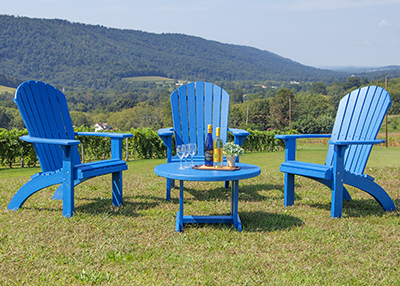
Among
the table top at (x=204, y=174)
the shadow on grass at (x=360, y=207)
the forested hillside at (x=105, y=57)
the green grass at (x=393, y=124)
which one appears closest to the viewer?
the table top at (x=204, y=174)

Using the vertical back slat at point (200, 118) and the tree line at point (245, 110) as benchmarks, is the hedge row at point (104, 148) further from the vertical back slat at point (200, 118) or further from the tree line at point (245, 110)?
the tree line at point (245, 110)

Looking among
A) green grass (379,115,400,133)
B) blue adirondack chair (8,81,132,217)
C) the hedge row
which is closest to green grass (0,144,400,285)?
blue adirondack chair (8,81,132,217)

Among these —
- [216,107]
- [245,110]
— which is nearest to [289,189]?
[216,107]

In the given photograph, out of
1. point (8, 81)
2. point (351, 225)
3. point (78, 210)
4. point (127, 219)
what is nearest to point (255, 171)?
point (351, 225)

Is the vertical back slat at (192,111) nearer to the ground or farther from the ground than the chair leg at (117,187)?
farther from the ground

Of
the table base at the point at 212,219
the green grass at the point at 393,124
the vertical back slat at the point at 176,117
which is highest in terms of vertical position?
the vertical back slat at the point at 176,117

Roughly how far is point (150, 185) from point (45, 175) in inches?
61.4

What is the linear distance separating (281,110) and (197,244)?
4576 cm

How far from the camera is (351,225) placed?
9.33 ft

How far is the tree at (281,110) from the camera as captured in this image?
46.3 m

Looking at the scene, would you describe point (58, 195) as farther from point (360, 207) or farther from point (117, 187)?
point (360, 207)

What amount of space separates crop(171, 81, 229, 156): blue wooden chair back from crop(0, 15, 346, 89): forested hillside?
7484 centimetres

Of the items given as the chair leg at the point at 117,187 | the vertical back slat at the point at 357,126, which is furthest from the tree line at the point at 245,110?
the vertical back slat at the point at 357,126

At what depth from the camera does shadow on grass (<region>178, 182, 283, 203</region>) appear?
3777 mm
